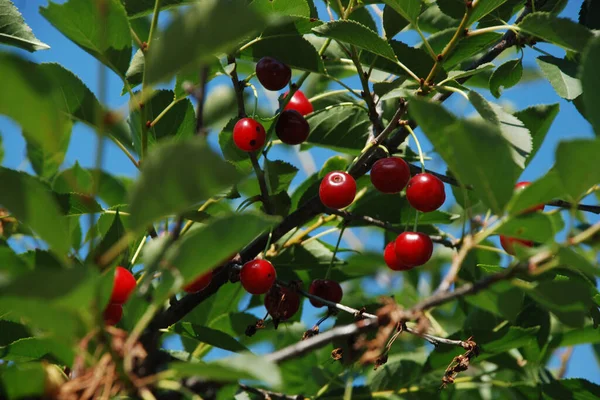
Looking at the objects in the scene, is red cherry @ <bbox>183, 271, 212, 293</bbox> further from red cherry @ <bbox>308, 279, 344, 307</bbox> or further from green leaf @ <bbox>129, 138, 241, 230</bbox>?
green leaf @ <bbox>129, 138, 241, 230</bbox>

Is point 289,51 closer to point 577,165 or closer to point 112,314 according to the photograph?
point 112,314

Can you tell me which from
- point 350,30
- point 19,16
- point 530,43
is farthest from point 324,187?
point 19,16

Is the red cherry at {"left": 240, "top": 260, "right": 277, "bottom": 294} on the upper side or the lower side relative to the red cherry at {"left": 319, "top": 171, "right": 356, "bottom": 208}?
lower

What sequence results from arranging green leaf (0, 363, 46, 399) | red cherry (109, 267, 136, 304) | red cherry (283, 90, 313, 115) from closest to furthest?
green leaf (0, 363, 46, 399), red cherry (109, 267, 136, 304), red cherry (283, 90, 313, 115)

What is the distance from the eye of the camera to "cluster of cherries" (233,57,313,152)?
1.71 m

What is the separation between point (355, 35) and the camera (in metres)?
1.56

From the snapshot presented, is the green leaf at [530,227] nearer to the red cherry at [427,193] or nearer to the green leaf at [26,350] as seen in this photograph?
the red cherry at [427,193]

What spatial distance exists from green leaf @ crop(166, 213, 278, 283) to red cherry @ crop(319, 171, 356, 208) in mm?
782

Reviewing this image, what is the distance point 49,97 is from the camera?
834mm

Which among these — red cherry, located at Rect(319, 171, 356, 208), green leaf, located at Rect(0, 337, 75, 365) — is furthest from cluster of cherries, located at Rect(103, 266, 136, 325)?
red cherry, located at Rect(319, 171, 356, 208)

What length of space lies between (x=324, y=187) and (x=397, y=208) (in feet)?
1.50

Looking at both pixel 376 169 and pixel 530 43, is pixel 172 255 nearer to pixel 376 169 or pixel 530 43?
pixel 376 169

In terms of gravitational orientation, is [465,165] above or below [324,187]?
above

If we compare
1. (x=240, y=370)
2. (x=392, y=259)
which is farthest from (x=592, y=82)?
(x=392, y=259)
